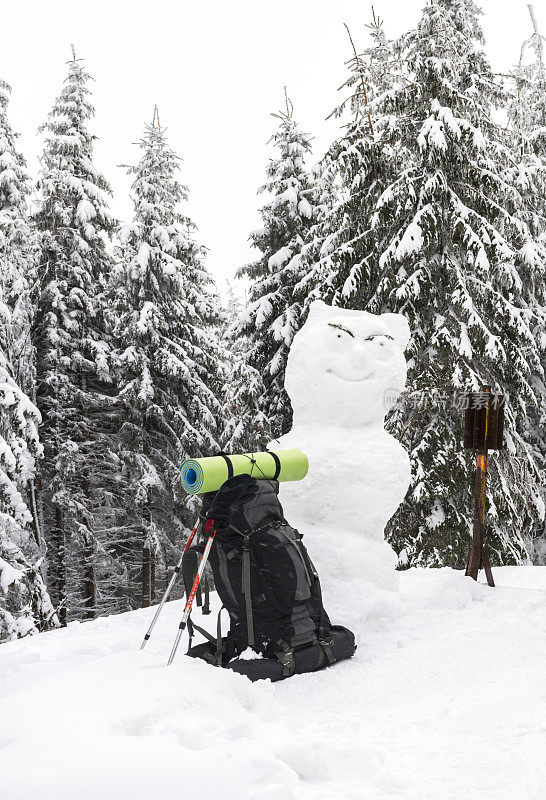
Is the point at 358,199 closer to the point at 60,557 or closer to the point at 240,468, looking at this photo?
the point at 240,468

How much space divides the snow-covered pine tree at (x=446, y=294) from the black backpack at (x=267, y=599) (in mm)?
4610

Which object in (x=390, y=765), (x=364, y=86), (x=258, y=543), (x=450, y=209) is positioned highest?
(x=364, y=86)

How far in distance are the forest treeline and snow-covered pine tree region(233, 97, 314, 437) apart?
0.14 feet

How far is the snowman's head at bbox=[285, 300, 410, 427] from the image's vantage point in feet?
16.9

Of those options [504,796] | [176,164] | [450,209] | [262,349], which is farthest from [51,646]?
[176,164]

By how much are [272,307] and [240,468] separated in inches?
327

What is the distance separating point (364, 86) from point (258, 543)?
9480mm

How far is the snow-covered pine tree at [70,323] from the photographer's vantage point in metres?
14.2

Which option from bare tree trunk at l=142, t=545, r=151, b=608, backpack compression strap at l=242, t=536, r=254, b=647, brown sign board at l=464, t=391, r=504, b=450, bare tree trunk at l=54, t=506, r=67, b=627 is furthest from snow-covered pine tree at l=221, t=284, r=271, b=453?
backpack compression strap at l=242, t=536, r=254, b=647

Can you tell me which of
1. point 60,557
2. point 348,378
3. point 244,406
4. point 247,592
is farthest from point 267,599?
point 60,557

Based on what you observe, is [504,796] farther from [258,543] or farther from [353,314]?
[353,314]

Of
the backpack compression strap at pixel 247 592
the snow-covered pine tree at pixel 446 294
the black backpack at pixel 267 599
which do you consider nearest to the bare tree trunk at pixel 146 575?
the snow-covered pine tree at pixel 446 294

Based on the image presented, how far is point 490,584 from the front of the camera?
18.3 ft

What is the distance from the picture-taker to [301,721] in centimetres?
315
